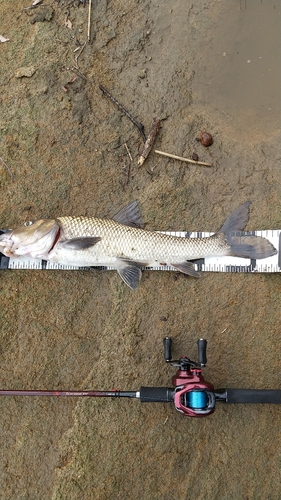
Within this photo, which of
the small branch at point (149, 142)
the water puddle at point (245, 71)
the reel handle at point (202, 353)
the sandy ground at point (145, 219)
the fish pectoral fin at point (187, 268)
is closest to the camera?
the reel handle at point (202, 353)

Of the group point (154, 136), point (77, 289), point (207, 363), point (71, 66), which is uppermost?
point (71, 66)

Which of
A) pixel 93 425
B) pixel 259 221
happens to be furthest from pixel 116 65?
pixel 93 425

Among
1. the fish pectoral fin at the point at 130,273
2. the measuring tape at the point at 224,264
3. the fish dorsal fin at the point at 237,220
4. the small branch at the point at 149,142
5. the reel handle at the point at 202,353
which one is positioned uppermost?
the small branch at the point at 149,142

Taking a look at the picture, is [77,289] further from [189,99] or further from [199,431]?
[189,99]

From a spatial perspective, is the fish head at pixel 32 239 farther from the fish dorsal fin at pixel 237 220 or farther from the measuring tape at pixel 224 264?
the fish dorsal fin at pixel 237 220

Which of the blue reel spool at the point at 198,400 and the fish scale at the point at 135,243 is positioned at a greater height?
the fish scale at the point at 135,243

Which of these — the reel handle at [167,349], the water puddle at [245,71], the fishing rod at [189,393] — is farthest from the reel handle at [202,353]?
the water puddle at [245,71]

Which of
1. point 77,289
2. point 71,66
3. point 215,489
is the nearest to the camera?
point 215,489
